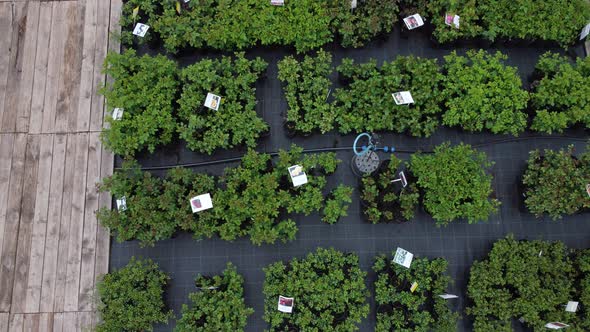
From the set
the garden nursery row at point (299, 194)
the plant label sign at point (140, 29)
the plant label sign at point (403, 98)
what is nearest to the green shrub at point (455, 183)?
the garden nursery row at point (299, 194)

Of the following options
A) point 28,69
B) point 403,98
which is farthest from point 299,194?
Answer: point 28,69

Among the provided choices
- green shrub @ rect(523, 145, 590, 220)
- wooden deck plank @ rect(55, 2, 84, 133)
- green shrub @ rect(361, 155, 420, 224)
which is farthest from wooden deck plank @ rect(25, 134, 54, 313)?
green shrub @ rect(523, 145, 590, 220)

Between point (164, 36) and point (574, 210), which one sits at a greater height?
point (164, 36)

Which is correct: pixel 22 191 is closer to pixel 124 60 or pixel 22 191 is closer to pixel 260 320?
pixel 124 60

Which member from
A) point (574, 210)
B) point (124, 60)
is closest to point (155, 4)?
point (124, 60)

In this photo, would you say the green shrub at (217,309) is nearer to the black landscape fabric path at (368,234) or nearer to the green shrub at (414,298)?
the black landscape fabric path at (368,234)

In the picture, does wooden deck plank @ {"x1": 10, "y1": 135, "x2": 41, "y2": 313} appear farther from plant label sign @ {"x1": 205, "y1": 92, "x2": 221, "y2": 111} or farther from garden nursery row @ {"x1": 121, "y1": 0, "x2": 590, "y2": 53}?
plant label sign @ {"x1": 205, "y1": 92, "x2": 221, "y2": 111}
